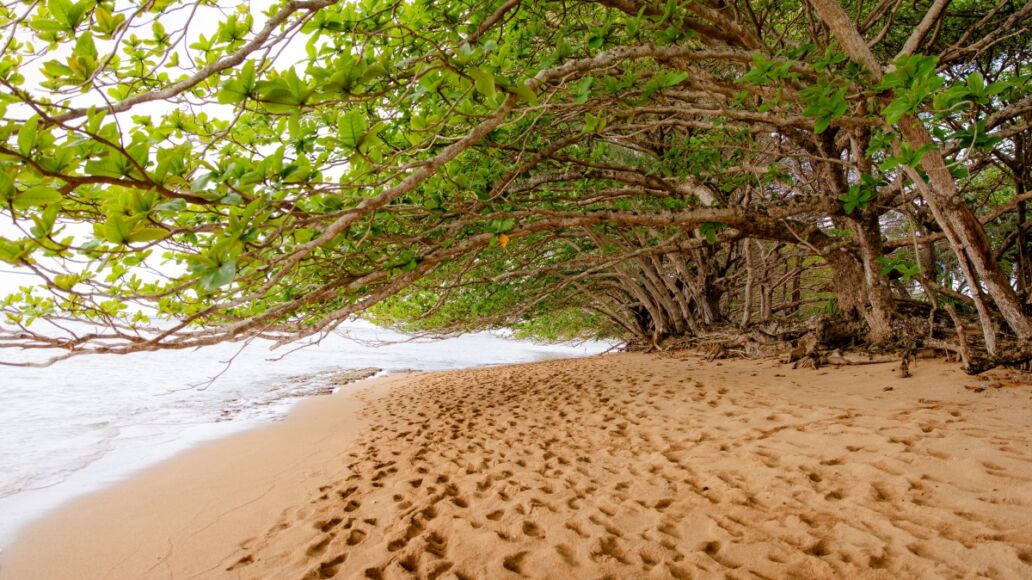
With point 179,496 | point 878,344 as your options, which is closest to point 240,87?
point 179,496

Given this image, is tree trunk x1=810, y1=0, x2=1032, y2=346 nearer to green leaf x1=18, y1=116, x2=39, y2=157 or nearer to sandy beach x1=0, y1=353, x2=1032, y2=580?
sandy beach x1=0, y1=353, x2=1032, y2=580

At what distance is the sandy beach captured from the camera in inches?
74.7

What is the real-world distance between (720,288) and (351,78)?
28.6 feet

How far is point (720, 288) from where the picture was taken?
8867mm

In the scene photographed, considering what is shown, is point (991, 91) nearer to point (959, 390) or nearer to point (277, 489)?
point (959, 390)

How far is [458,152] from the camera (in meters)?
2.15

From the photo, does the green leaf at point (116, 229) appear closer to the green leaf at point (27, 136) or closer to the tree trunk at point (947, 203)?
the green leaf at point (27, 136)

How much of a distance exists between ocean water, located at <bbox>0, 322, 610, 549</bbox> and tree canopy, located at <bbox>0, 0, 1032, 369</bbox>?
793 millimetres

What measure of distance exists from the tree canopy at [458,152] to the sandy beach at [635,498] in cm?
117

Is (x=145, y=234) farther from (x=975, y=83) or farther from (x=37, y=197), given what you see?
(x=975, y=83)

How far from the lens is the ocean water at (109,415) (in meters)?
4.62

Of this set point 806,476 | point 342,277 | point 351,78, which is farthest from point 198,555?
point 806,476

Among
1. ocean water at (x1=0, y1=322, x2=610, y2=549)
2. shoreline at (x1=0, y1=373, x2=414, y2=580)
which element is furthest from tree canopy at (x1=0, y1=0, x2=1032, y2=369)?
shoreline at (x1=0, y1=373, x2=414, y2=580)

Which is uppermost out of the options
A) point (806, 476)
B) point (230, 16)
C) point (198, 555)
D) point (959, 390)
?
point (230, 16)
